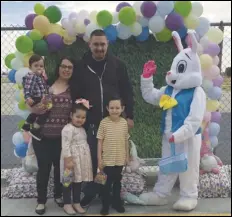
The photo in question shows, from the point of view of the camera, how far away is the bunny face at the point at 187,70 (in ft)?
12.8

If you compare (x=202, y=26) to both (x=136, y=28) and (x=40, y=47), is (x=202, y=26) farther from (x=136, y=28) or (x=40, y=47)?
(x=40, y=47)

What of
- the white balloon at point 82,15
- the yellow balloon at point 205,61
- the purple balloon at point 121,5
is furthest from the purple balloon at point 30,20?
the yellow balloon at point 205,61

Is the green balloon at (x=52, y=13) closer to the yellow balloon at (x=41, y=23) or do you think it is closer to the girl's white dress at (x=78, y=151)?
the yellow balloon at (x=41, y=23)

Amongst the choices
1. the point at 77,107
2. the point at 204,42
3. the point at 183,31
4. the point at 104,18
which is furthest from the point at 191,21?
the point at 77,107

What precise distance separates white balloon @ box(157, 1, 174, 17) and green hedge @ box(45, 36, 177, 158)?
53cm

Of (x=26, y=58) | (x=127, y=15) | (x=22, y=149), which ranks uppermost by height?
(x=127, y=15)

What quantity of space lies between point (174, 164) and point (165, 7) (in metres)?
1.74

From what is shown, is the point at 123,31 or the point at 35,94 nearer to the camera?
the point at 35,94

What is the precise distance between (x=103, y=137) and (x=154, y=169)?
1386mm

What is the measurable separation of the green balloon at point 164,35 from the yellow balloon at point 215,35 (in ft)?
1.49

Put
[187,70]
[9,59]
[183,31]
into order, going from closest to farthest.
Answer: [187,70] < [183,31] < [9,59]

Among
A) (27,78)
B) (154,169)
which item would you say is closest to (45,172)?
(27,78)

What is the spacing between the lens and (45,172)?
3984 mm

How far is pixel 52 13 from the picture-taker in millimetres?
4625
